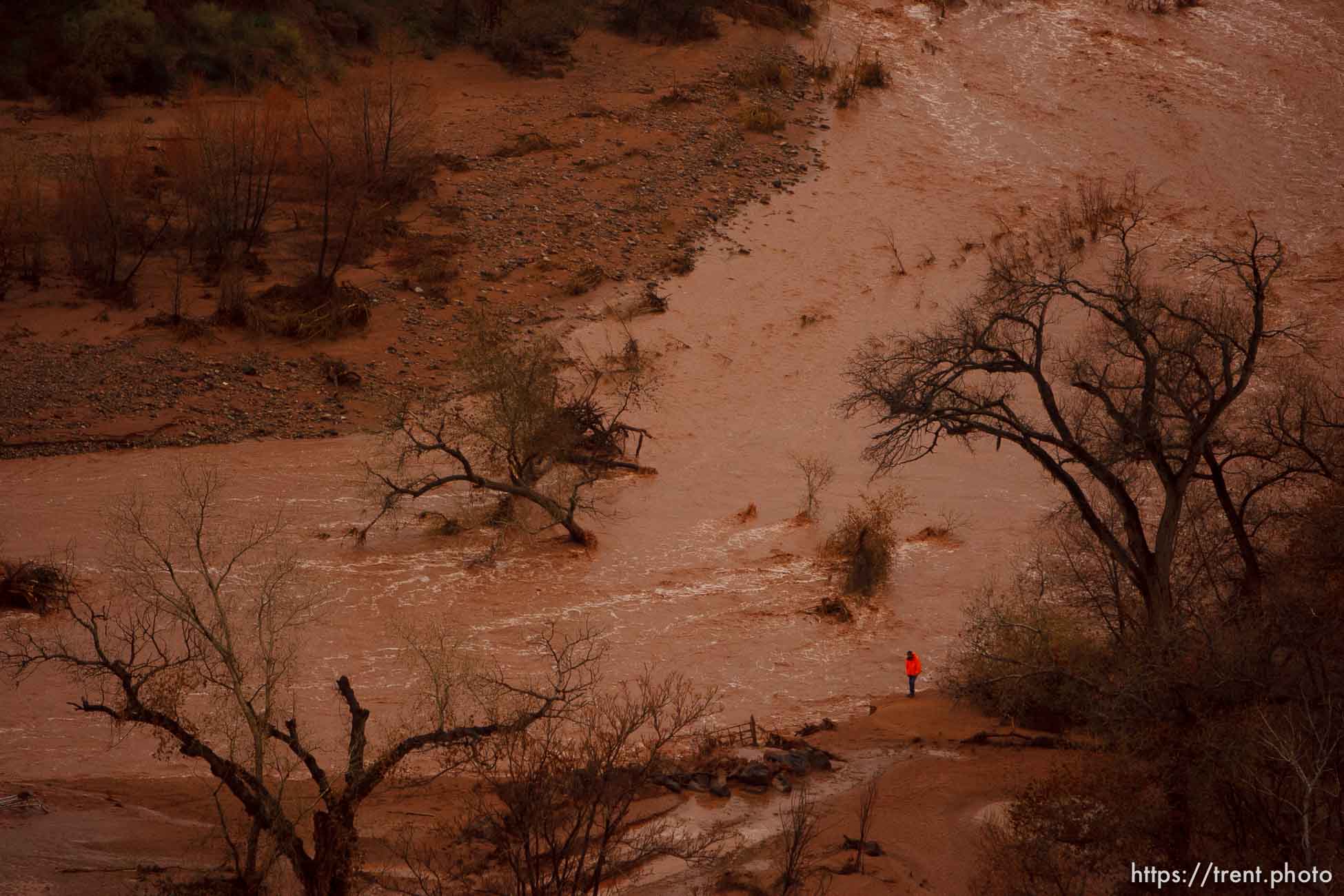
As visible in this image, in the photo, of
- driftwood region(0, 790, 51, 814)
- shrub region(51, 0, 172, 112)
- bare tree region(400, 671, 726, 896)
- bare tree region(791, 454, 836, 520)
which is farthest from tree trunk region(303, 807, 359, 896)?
shrub region(51, 0, 172, 112)

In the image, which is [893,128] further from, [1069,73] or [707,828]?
[707,828]

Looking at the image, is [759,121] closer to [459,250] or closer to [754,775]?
[459,250]

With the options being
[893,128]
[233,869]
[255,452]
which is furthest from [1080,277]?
[233,869]

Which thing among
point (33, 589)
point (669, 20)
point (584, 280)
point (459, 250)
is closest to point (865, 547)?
point (584, 280)

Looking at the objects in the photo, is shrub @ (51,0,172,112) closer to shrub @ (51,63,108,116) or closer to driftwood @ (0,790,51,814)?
shrub @ (51,63,108,116)

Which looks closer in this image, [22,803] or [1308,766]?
[1308,766]

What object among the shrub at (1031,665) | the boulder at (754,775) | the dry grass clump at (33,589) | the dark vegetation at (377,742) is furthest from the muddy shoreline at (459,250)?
the shrub at (1031,665)
